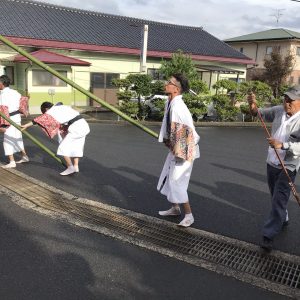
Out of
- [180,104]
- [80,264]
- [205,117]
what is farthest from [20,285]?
[205,117]

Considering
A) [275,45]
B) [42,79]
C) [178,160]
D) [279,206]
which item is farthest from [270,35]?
[279,206]

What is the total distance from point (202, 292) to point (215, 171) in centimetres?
431

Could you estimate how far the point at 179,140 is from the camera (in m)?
4.20

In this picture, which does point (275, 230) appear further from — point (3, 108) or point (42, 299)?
point (3, 108)

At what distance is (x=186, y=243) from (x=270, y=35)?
4009 centimetres

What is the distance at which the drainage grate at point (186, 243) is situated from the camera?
3.44 meters

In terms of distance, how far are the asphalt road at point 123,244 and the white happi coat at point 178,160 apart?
1.77ft

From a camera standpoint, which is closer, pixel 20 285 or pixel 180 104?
pixel 20 285

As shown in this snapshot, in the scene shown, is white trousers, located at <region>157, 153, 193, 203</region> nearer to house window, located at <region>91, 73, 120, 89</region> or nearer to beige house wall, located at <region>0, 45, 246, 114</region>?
beige house wall, located at <region>0, 45, 246, 114</region>

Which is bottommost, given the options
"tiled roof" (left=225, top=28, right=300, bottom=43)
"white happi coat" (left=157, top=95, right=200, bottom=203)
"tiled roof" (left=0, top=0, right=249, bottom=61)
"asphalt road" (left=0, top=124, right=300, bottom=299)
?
"asphalt road" (left=0, top=124, right=300, bottom=299)

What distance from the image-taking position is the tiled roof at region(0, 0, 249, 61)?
19359mm

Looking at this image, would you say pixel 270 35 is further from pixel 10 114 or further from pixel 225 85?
pixel 10 114

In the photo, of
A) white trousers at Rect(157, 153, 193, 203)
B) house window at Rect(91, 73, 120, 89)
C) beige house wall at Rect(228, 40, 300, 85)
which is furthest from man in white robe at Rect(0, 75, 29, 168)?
beige house wall at Rect(228, 40, 300, 85)

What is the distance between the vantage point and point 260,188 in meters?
6.17
